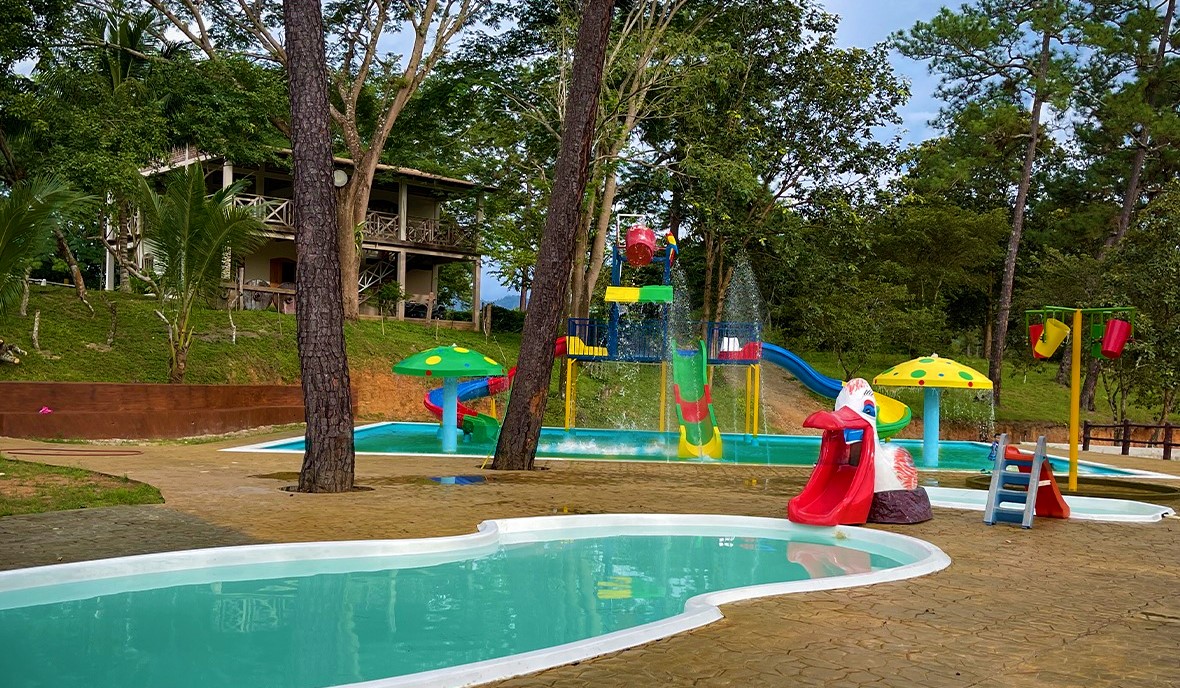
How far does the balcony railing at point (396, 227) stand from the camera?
29.9m

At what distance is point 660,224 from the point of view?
1220 inches

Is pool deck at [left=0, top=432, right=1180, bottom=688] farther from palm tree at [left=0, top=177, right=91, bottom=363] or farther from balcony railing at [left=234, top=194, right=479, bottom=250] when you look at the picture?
balcony railing at [left=234, top=194, right=479, bottom=250]

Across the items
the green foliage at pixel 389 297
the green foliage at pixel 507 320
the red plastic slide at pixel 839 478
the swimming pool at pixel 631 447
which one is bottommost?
the swimming pool at pixel 631 447

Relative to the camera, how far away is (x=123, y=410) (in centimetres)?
1506

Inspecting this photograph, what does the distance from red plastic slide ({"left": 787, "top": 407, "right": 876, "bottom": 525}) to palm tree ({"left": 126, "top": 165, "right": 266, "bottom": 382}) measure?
1256cm

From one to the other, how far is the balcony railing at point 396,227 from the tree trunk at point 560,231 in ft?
61.2

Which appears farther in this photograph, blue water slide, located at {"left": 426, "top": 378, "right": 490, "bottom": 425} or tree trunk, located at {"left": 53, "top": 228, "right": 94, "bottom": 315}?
tree trunk, located at {"left": 53, "top": 228, "right": 94, "bottom": 315}

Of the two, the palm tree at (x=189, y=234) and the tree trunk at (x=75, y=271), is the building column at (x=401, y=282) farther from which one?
the palm tree at (x=189, y=234)

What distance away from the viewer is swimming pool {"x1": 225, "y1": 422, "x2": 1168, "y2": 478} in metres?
15.9

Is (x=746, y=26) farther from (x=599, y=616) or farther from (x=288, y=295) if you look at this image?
(x=599, y=616)

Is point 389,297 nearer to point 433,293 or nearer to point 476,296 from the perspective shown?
point 433,293

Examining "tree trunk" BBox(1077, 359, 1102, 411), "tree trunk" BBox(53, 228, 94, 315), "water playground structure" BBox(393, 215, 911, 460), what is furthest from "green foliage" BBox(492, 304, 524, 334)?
"tree trunk" BBox(1077, 359, 1102, 411)

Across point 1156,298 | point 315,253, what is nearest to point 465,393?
point 315,253

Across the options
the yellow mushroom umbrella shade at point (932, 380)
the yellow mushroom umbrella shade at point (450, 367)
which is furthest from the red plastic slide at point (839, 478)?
the yellow mushroom umbrella shade at point (932, 380)
